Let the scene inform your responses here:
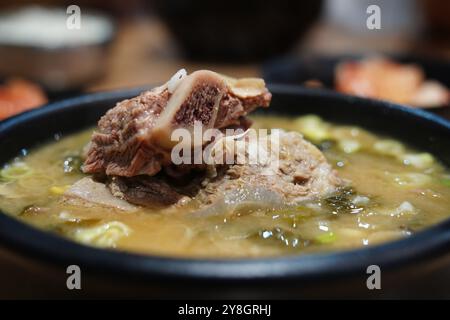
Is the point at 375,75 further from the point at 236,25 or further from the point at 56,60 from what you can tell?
the point at 56,60

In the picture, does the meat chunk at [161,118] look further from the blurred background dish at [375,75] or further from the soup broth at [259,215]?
the blurred background dish at [375,75]

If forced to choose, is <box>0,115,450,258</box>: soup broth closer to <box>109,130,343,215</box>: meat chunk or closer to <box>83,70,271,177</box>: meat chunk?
<box>109,130,343,215</box>: meat chunk

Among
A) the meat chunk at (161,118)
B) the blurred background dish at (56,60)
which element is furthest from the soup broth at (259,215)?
the blurred background dish at (56,60)

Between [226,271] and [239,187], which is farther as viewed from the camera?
[239,187]

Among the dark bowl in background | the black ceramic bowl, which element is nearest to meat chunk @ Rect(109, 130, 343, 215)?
the black ceramic bowl

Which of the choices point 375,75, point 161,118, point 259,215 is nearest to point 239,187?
point 259,215

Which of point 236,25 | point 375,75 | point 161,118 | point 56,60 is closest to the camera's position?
point 161,118
